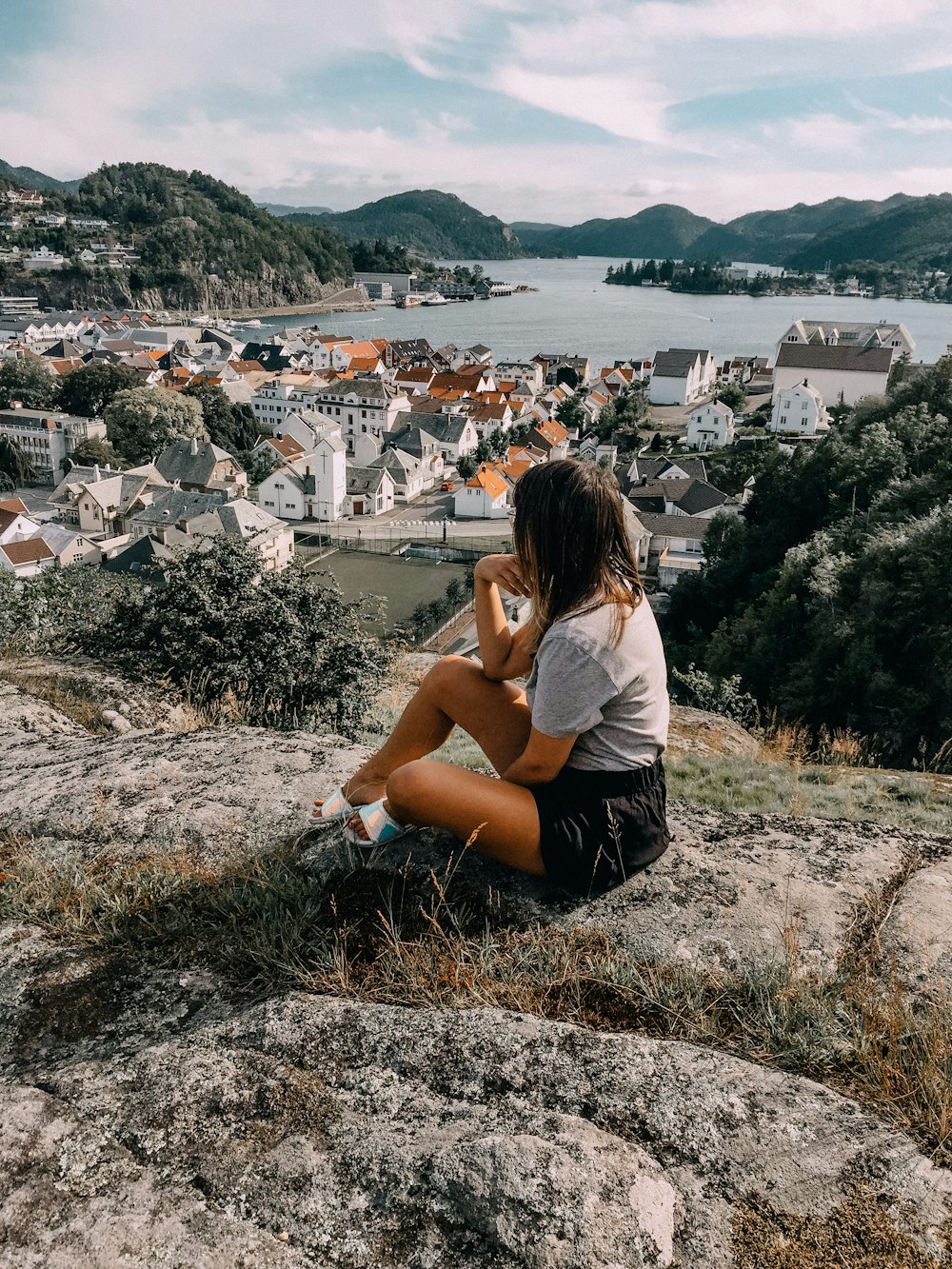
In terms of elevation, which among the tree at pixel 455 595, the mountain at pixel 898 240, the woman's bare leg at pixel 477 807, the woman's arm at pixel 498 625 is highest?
the mountain at pixel 898 240

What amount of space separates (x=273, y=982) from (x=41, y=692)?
148 inches

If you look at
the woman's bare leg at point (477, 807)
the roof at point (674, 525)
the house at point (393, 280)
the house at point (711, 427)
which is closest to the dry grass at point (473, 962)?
the woman's bare leg at point (477, 807)

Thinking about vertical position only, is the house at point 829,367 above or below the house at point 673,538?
above

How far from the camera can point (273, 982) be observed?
215cm

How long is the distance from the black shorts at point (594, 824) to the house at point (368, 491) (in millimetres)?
40424

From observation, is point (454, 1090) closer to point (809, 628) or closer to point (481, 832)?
point (481, 832)

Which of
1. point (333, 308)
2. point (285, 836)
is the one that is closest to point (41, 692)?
point (285, 836)

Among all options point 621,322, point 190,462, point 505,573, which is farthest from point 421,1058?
point 621,322

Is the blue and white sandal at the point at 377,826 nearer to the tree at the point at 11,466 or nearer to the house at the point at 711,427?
the tree at the point at 11,466

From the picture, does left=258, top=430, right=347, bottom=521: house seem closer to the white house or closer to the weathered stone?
the white house

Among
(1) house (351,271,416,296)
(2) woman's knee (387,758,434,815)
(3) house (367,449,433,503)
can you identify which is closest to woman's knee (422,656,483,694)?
(2) woman's knee (387,758,434,815)

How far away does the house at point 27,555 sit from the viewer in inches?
1096

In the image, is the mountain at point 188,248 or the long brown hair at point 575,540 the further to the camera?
the mountain at point 188,248

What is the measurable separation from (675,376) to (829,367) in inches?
428
